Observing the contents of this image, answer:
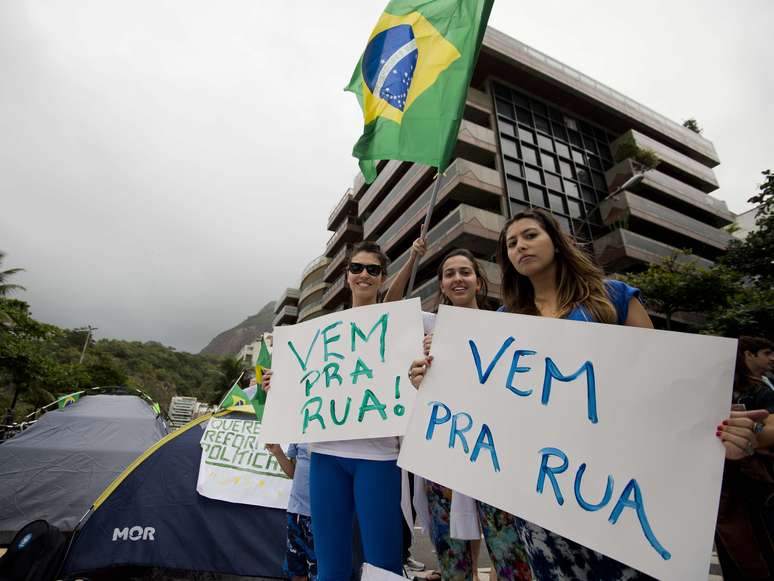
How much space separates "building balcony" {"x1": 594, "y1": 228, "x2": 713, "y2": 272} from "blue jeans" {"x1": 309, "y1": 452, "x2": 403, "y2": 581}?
790 inches

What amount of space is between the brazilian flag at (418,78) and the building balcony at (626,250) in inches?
737

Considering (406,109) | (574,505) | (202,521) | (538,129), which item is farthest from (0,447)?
(538,129)

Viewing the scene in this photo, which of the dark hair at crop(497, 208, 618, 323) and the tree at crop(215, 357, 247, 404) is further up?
the tree at crop(215, 357, 247, 404)

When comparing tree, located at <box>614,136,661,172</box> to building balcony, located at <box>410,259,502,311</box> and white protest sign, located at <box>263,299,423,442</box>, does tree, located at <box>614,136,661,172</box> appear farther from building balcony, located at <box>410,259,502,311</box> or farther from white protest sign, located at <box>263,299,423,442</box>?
white protest sign, located at <box>263,299,423,442</box>

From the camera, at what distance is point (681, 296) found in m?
14.8

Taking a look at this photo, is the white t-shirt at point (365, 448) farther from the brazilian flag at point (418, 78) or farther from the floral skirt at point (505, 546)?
the brazilian flag at point (418, 78)

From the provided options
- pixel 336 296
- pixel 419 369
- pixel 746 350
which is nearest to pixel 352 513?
pixel 419 369

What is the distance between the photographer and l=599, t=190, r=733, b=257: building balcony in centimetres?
1999

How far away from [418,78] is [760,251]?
20.5 metres

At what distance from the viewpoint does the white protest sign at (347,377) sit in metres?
1.51

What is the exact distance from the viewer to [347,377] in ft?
5.49

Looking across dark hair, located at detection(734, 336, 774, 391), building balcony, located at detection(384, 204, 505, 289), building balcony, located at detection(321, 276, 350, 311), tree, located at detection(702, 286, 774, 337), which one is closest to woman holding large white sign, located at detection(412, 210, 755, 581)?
dark hair, located at detection(734, 336, 774, 391)

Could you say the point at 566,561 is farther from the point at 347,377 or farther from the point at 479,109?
the point at 479,109

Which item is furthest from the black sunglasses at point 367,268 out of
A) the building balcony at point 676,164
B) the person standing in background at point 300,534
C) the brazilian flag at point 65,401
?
the building balcony at point 676,164
